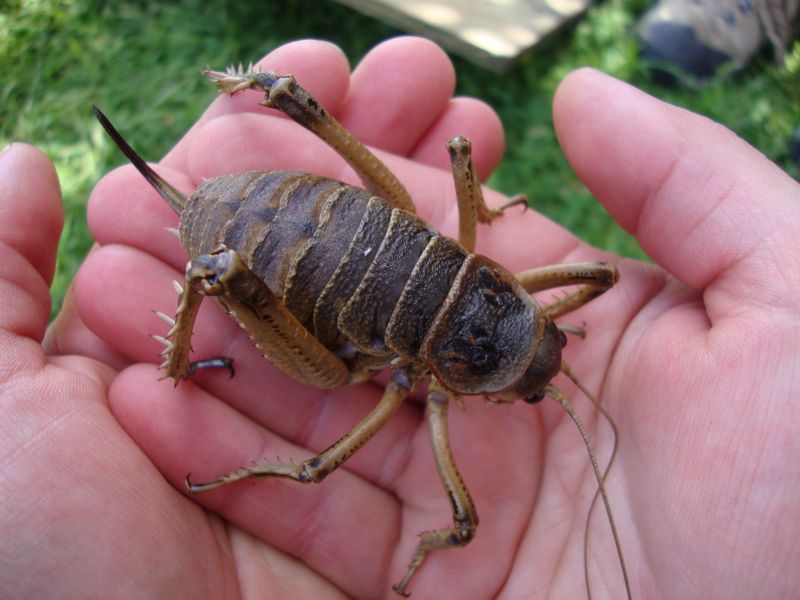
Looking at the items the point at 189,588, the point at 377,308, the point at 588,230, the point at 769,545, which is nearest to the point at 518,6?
the point at 588,230

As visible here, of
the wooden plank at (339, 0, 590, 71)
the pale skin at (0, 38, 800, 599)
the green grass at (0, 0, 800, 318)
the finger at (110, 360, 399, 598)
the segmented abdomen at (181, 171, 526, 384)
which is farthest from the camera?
the wooden plank at (339, 0, 590, 71)

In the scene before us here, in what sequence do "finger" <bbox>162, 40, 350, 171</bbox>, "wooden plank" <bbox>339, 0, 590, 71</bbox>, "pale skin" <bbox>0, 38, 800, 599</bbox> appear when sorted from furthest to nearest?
"wooden plank" <bbox>339, 0, 590, 71</bbox>
"finger" <bbox>162, 40, 350, 171</bbox>
"pale skin" <bbox>0, 38, 800, 599</bbox>

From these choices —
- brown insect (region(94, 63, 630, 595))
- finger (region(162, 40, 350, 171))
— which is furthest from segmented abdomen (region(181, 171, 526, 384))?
finger (region(162, 40, 350, 171))

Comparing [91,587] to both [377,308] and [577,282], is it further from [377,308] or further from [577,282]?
[577,282]

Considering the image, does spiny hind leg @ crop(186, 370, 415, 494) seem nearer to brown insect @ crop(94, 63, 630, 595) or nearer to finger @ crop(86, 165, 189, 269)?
brown insect @ crop(94, 63, 630, 595)

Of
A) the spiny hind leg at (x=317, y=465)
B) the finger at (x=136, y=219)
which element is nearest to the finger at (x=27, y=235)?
the finger at (x=136, y=219)

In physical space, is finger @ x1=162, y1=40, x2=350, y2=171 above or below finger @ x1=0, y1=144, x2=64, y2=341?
above

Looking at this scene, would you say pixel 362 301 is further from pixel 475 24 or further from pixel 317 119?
pixel 475 24

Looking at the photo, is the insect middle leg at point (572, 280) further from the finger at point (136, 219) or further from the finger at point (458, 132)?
the finger at point (136, 219)
